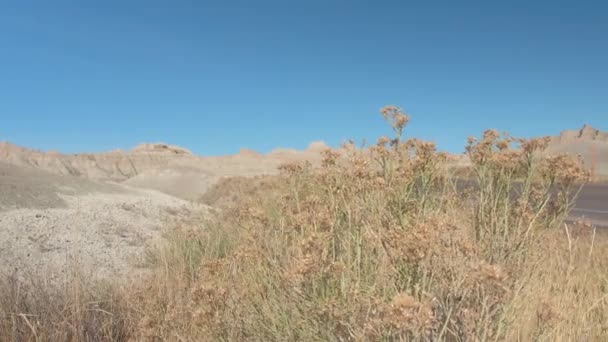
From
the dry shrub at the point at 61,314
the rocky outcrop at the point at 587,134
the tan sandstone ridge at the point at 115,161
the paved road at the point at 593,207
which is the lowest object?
the dry shrub at the point at 61,314

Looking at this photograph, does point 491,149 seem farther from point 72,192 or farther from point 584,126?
point 584,126

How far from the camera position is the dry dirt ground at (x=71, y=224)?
8130 mm

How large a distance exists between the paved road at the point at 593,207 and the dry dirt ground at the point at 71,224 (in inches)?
382

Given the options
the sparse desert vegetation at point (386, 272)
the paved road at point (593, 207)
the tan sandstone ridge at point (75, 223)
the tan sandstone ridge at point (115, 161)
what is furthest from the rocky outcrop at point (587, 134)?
the sparse desert vegetation at point (386, 272)

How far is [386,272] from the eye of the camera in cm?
353

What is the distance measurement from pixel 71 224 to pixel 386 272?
8.82 meters

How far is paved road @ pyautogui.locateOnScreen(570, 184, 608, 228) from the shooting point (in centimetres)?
1330

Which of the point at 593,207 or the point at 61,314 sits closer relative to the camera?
the point at 61,314

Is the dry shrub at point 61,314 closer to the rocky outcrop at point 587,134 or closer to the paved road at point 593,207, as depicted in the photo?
the paved road at point 593,207

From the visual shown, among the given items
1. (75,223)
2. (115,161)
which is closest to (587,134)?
(115,161)

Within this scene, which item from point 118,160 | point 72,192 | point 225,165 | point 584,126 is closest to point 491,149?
point 72,192

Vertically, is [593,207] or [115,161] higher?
[115,161]

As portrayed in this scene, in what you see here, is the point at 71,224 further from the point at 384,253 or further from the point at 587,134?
the point at 587,134

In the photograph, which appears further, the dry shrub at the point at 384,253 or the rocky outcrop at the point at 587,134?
the rocky outcrop at the point at 587,134
